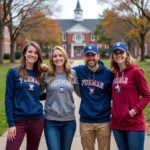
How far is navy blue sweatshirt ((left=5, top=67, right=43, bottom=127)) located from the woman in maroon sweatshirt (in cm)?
95

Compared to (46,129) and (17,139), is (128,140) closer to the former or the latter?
(46,129)

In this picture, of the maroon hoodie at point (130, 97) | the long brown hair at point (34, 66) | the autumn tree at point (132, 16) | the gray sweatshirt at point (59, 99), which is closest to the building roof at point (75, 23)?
the autumn tree at point (132, 16)

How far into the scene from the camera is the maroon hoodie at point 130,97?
12.0 feet

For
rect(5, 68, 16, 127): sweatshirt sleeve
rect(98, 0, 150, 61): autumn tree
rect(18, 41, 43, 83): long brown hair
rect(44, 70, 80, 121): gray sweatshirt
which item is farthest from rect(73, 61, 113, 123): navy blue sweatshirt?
rect(98, 0, 150, 61): autumn tree

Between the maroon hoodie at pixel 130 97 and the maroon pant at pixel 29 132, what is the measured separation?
940mm

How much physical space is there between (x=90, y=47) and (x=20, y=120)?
123cm

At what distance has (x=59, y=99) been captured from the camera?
3.89m

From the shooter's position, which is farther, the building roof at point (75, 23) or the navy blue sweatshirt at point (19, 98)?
the building roof at point (75, 23)

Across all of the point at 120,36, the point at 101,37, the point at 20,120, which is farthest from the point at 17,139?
the point at 101,37

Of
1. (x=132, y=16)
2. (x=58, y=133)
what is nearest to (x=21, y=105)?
(x=58, y=133)

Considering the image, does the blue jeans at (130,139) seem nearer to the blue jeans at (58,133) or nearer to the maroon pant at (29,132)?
the blue jeans at (58,133)

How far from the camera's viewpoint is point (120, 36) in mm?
55375

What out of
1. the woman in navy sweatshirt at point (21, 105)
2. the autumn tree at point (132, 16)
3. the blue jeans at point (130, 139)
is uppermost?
the autumn tree at point (132, 16)

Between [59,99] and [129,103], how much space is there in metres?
0.83
